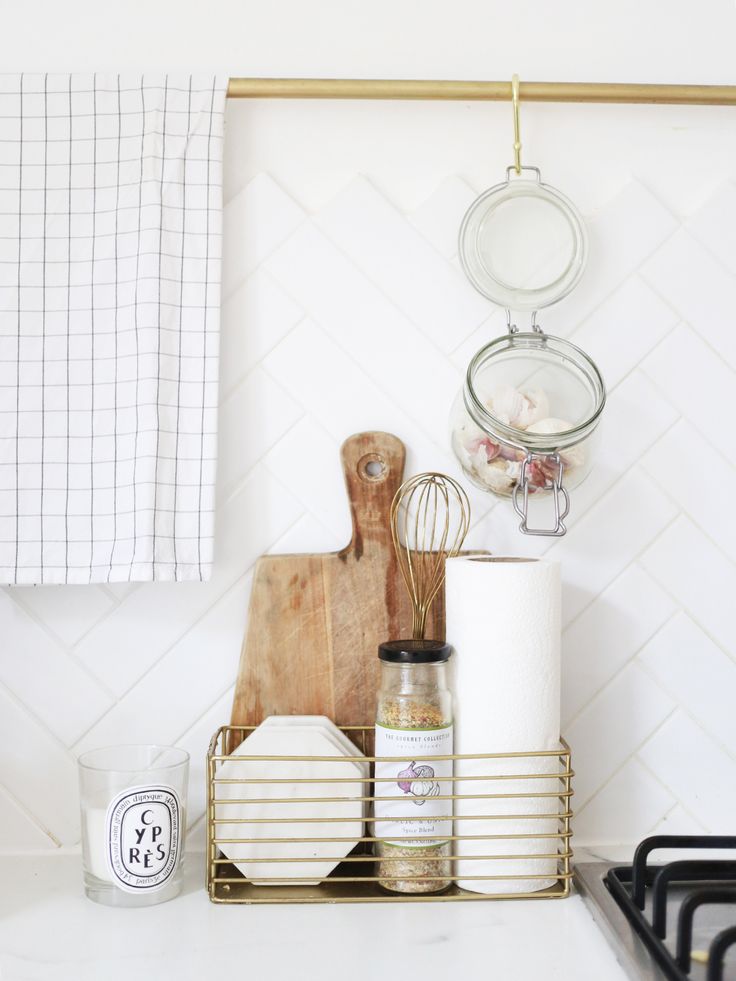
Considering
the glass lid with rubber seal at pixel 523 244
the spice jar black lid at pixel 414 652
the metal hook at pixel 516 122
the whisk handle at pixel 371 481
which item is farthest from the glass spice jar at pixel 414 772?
the metal hook at pixel 516 122

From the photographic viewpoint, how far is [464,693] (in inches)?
34.5

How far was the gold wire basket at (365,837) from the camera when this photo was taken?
2.82 ft

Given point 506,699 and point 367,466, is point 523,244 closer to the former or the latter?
point 367,466

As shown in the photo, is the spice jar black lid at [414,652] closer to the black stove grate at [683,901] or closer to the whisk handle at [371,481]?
the whisk handle at [371,481]

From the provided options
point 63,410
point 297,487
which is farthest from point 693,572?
point 63,410

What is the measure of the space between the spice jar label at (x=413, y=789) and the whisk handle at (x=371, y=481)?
0.21 meters

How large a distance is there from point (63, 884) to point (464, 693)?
0.43 m

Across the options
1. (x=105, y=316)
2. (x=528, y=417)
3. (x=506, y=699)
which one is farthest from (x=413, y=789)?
(x=105, y=316)

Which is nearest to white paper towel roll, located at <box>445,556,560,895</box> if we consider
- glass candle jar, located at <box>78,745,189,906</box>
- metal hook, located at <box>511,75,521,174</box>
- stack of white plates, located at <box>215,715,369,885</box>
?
stack of white plates, located at <box>215,715,369,885</box>

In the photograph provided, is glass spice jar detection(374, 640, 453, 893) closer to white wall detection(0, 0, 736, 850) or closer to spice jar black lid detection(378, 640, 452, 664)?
spice jar black lid detection(378, 640, 452, 664)

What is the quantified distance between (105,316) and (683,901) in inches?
29.7

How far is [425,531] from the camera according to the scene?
100 cm

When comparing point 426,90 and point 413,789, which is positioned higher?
point 426,90

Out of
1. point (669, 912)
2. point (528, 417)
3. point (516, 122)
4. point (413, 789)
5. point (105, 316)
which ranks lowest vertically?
point (669, 912)
